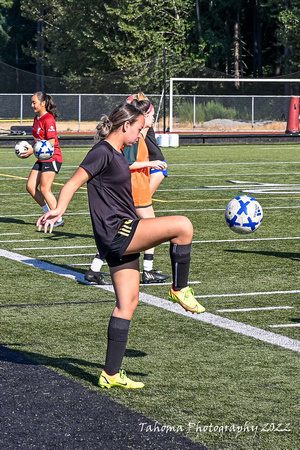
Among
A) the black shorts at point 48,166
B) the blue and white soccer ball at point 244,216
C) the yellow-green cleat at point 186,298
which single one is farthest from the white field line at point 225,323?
the black shorts at point 48,166

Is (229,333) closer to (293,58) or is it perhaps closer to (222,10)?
(293,58)

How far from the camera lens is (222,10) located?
2518 inches

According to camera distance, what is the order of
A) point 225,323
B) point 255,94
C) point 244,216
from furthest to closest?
1. point 255,94
2. point 244,216
3. point 225,323

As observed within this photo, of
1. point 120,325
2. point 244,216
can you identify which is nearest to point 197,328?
point 244,216

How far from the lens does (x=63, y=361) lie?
597cm

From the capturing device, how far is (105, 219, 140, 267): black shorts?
538cm

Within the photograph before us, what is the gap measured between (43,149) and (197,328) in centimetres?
652

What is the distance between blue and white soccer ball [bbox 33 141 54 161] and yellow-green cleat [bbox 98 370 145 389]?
778 cm

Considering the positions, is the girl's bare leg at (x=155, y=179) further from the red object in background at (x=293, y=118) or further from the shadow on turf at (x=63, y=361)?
the red object in background at (x=293, y=118)

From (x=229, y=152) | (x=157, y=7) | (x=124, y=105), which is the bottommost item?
(x=229, y=152)

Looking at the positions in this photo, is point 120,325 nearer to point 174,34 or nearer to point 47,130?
point 47,130

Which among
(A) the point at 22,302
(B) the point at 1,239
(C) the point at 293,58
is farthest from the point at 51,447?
(C) the point at 293,58

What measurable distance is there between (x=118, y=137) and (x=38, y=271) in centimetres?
419

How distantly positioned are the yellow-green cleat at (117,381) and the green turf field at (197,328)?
51 mm
